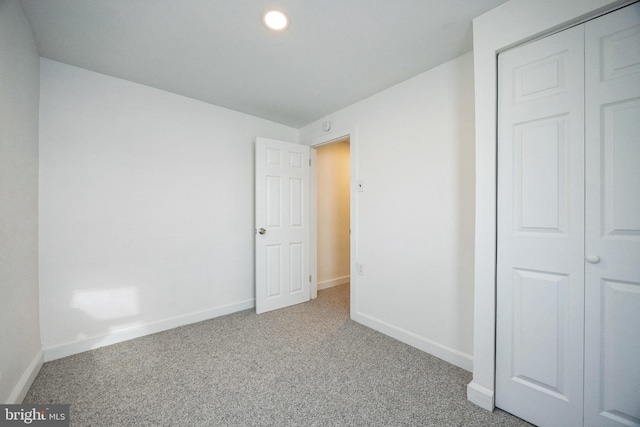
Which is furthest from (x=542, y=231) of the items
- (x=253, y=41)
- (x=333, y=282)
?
(x=333, y=282)

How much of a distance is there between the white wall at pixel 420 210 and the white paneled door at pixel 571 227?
44 centimetres

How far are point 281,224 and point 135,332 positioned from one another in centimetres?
173

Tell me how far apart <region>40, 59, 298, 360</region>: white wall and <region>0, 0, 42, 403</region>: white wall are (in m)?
0.14

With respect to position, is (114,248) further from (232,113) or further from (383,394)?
(383,394)

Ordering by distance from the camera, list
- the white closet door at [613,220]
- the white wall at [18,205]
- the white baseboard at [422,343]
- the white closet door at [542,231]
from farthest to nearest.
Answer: the white baseboard at [422,343]
the white wall at [18,205]
the white closet door at [542,231]
the white closet door at [613,220]

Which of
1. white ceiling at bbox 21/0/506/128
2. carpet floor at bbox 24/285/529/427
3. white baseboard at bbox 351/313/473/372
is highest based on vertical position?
white ceiling at bbox 21/0/506/128

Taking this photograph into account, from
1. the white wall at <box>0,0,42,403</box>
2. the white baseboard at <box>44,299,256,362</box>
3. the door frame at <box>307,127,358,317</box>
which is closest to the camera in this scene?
the white wall at <box>0,0,42,403</box>

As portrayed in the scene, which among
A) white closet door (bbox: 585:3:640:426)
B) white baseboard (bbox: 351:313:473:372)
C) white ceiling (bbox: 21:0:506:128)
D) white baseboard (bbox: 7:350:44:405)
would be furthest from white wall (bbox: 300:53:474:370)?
white baseboard (bbox: 7:350:44:405)

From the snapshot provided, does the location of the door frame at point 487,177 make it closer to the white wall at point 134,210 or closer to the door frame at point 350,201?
the door frame at point 350,201

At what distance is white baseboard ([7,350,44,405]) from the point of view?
1.46 m

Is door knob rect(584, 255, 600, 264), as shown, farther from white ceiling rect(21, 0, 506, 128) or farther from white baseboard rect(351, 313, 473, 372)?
Result: white ceiling rect(21, 0, 506, 128)

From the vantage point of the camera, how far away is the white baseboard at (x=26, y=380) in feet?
4.80

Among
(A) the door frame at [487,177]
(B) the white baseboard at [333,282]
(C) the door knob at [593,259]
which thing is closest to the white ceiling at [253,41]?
(A) the door frame at [487,177]

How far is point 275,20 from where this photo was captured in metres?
1.61
